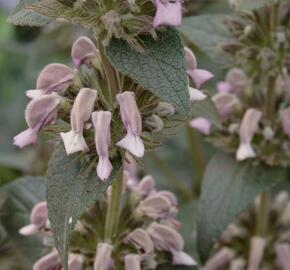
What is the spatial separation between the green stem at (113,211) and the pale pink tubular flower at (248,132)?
1.20ft

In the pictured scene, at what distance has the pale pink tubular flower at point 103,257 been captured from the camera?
51.5 inches

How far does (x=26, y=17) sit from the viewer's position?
3.79 ft

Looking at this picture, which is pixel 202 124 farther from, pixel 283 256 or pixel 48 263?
pixel 48 263

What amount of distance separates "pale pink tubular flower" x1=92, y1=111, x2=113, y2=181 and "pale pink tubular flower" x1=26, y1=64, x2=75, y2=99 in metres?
0.11

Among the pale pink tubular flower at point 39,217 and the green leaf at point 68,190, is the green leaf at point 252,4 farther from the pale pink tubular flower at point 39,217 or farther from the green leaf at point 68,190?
the pale pink tubular flower at point 39,217

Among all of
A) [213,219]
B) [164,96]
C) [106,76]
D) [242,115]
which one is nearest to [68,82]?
[106,76]

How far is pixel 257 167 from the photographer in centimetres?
174

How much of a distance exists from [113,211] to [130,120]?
0.85ft

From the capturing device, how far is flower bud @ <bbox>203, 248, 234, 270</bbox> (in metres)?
1.81

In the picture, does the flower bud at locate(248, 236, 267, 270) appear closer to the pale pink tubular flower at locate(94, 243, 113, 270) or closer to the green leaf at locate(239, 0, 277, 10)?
the pale pink tubular flower at locate(94, 243, 113, 270)

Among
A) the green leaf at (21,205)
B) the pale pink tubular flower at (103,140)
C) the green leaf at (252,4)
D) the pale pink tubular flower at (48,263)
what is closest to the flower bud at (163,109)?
the pale pink tubular flower at (103,140)

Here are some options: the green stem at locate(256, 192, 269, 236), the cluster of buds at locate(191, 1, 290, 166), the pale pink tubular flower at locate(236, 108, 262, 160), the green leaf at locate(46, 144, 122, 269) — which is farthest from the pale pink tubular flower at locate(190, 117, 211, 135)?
the green leaf at locate(46, 144, 122, 269)

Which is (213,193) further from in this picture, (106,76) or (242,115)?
(106,76)

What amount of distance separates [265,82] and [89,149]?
2.19 feet
